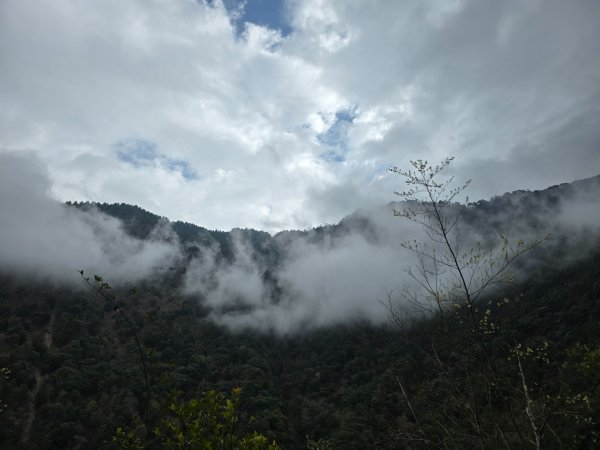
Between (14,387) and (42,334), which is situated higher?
(42,334)

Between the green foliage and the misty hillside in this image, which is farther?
the misty hillside

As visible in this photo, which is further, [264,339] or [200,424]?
[264,339]

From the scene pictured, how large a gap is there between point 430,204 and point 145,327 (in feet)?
423

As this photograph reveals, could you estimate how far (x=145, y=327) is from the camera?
393 feet

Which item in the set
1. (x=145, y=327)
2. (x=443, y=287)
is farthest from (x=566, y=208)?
(x=443, y=287)

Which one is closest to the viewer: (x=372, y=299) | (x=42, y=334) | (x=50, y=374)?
(x=50, y=374)

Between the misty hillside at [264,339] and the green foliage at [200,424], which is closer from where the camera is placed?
the green foliage at [200,424]

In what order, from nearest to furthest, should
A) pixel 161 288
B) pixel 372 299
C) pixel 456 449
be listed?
pixel 456 449
pixel 161 288
pixel 372 299

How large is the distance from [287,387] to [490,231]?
85330 millimetres

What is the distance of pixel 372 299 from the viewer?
18450cm

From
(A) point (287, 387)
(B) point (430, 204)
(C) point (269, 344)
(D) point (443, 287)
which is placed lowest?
(A) point (287, 387)

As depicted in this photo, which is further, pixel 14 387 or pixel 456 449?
pixel 14 387

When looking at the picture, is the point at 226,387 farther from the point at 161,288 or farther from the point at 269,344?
the point at 161,288

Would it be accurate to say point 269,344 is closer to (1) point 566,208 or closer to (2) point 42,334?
(2) point 42,334
